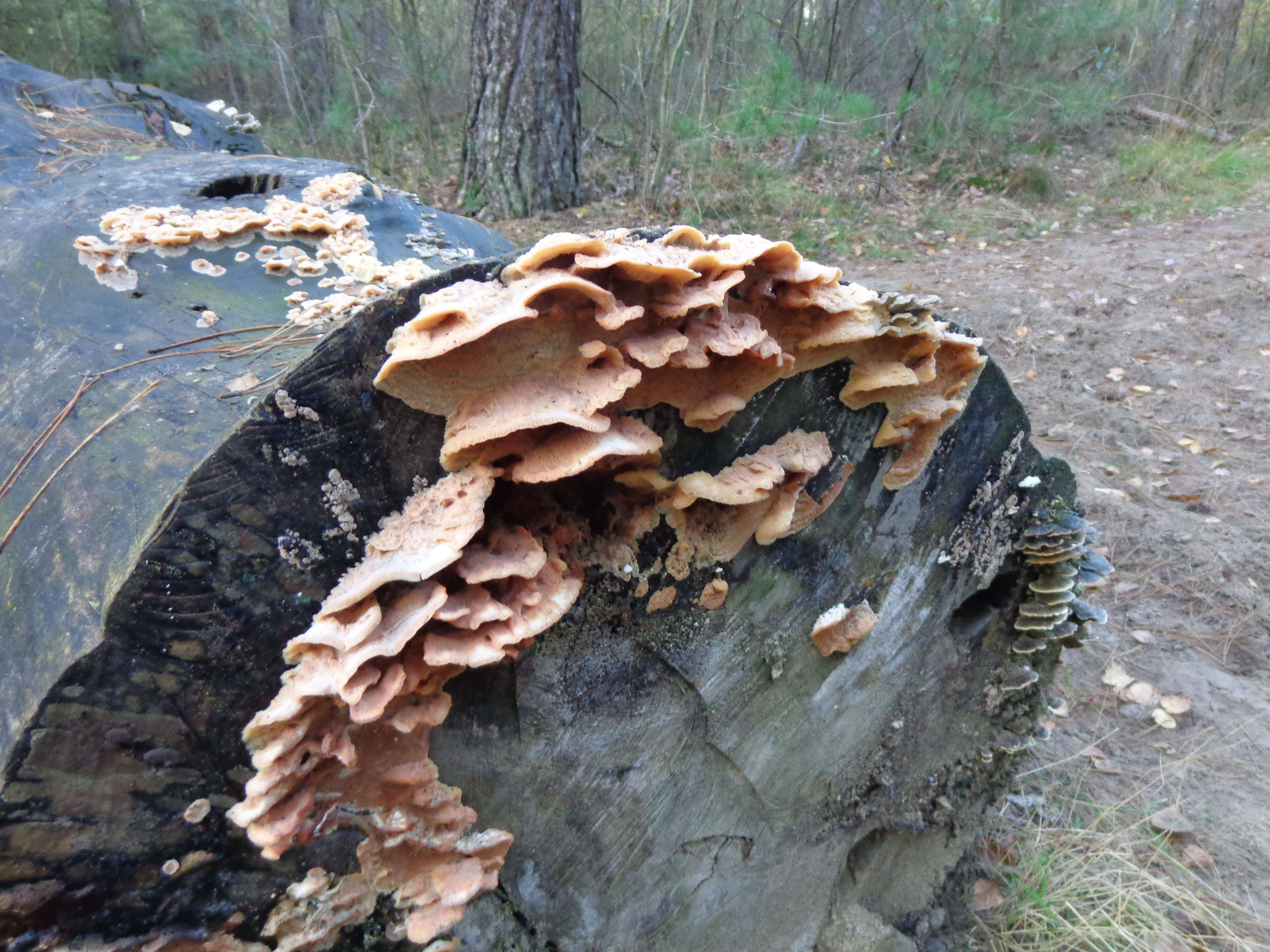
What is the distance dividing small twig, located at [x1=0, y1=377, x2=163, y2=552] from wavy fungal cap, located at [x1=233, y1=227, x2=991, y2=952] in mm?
526

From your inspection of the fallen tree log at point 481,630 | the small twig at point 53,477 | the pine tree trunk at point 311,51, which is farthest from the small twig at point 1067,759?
the pine tree trunk at point 311,51

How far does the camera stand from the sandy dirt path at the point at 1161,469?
3.05 m

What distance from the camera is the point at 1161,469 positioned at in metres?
4.93

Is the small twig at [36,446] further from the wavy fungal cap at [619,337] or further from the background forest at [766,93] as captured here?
the background forest at [766,93]

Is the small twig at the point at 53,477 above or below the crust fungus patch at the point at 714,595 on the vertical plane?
above

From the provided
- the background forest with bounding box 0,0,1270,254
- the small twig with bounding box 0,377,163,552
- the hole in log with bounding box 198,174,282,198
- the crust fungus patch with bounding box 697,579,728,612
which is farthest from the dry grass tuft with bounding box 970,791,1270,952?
the background forest with bounding box 0,0,1270,254

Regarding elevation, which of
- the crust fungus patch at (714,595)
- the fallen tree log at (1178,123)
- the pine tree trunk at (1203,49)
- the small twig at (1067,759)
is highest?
the pine tree trunk at (1203,49)

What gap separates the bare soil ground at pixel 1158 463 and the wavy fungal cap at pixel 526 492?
2143 millimetres

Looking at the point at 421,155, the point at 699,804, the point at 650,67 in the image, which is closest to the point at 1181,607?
the point at 699,804

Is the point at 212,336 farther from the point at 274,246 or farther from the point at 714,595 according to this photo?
the point at 714,595

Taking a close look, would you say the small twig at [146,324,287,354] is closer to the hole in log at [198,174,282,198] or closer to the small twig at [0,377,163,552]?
the small twig at [0,377,163,552]

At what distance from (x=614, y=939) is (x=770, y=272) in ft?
5.40

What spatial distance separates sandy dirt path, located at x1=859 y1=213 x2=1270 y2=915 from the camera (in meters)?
3.05

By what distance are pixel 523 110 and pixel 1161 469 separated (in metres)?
6.15
